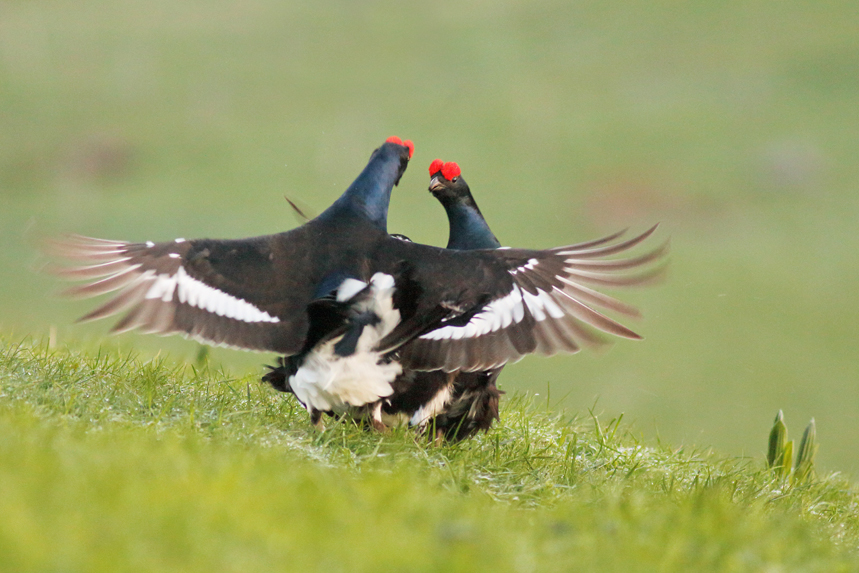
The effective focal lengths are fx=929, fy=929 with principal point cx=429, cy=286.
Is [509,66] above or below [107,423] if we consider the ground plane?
above

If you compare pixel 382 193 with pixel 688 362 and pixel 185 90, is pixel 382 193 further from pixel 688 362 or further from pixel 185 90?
A: pixel 185 90

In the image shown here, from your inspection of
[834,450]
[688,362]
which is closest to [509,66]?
[688,362]

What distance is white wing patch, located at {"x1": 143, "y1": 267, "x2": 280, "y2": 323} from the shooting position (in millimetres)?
4559

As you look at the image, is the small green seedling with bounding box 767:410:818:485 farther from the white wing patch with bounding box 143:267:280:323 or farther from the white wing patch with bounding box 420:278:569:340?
the white wing patch with bounding box 143:267:280:323

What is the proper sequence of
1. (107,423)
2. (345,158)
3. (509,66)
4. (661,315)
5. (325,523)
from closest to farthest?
(325,523) < (107,423) < (661,315) < (345,158) < (509,66)

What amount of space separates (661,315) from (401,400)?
14.8 metres

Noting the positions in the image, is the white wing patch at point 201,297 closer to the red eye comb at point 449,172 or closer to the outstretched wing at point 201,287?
the outstretched wing at point 201,287

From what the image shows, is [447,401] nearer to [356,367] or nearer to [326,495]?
[356,367]

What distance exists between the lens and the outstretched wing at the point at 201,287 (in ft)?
14.8

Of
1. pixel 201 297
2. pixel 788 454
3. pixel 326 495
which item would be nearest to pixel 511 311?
pixel 201 297

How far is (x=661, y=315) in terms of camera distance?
62.0 ft

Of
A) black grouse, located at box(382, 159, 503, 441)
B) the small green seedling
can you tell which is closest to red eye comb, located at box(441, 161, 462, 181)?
black grouse, located at box(382, 159, 503, 441)

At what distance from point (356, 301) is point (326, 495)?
1.55m

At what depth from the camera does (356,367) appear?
467 cm
